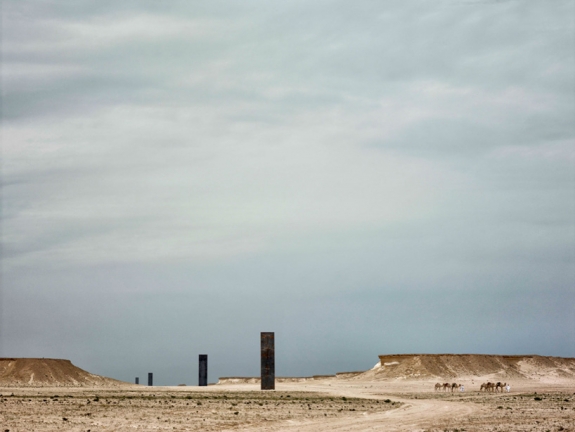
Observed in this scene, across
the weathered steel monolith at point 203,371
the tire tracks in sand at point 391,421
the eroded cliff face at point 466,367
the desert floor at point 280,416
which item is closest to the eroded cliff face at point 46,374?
the weathered steel monolith at point 203,371

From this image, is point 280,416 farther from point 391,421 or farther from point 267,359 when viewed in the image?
point 267,359

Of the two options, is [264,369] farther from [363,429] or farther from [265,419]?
[363,429]

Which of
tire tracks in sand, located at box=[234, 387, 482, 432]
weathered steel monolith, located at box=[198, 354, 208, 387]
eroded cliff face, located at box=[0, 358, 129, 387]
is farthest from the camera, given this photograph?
eroded cliff face, located at box=[0, 358, 129, 387]

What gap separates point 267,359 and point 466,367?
36.3m

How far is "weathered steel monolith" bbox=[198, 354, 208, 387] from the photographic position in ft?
223

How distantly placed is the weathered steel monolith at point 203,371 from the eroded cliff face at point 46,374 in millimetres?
10673

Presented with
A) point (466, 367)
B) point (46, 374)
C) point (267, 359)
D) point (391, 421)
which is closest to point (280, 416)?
point (391, 421)

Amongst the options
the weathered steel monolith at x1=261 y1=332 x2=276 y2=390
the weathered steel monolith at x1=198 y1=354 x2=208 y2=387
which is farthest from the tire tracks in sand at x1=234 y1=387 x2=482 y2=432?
the weathered steel monolith at x1=198 y1=354 x2=208 y2=387

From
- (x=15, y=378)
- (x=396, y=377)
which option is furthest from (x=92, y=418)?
(x=396, y=377)

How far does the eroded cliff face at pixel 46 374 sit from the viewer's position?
72.9 metres

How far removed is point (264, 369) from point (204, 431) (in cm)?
3242

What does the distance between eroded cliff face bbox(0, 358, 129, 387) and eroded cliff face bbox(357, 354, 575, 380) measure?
103 ft

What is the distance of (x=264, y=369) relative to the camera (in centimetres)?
5722

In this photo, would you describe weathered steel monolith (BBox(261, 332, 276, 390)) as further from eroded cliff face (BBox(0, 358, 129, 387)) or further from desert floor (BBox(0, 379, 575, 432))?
eroded cliff face (BBox(0, 358, 129, 387))
